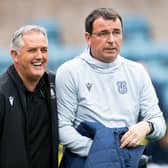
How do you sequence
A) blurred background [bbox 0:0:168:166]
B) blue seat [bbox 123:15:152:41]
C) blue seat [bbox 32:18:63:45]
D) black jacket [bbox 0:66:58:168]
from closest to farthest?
1. black jacket [bbox 0:66:58:168]
2. blue seat [bbox 123:15:152:41]
3. blurred background [bbox 0:0:168:166]
4. blue seat [bbox 32:18:63:45]

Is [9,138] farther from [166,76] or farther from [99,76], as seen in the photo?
[166,76]

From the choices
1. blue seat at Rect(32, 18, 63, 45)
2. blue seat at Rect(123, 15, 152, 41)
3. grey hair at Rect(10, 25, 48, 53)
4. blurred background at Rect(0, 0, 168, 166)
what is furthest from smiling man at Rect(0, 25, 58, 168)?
blue seat at Rect(32, 18, 63, 45)

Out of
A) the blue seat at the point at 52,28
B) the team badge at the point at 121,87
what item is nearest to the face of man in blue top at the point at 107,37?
the team badge at the point at 121,87

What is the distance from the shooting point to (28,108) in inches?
201

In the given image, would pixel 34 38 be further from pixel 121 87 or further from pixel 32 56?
pixel 121 87

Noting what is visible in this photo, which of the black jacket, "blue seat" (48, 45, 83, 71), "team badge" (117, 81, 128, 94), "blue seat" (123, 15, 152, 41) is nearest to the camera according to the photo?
the black jacket

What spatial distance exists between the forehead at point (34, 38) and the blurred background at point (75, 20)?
810 cm

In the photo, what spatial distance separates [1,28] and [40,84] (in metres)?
9.12

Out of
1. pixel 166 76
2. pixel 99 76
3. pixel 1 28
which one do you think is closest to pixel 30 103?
pixel 99 76

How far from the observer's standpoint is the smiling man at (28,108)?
16.4ft

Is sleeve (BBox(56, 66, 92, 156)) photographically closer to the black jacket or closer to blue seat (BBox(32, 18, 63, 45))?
the black jacket

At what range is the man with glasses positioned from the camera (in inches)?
199

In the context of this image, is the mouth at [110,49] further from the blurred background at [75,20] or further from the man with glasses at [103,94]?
the blurred background at [75,20]

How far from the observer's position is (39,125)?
511 cm
